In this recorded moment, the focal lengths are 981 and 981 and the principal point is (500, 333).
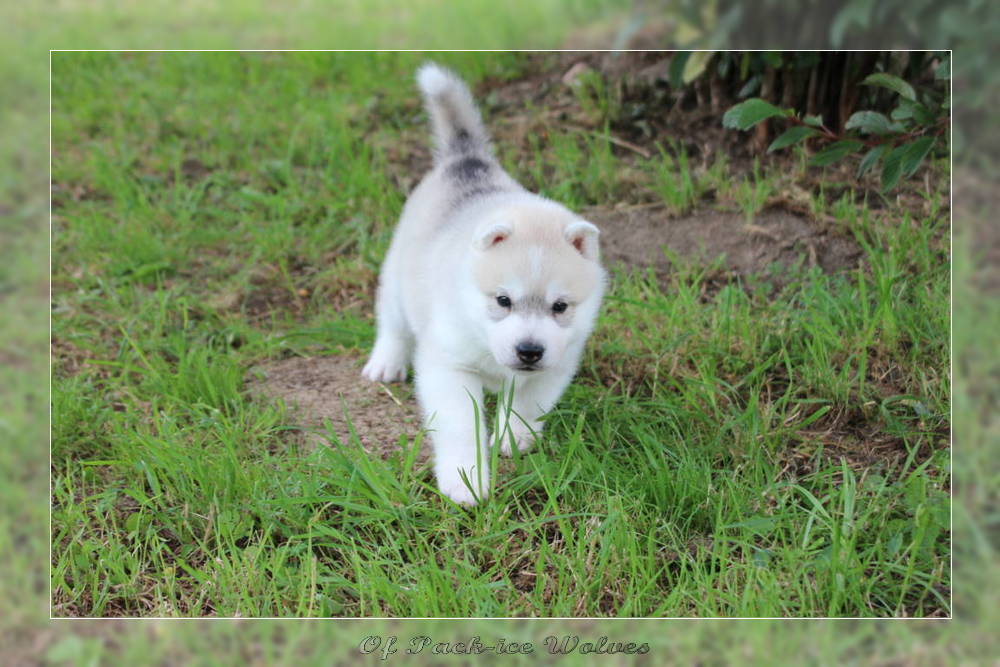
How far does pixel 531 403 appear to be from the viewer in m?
3.40

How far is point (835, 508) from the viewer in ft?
9.84

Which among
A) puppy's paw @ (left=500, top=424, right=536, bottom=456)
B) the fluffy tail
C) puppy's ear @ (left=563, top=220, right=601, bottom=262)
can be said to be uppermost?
the fluffy tail

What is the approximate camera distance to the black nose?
3014mm

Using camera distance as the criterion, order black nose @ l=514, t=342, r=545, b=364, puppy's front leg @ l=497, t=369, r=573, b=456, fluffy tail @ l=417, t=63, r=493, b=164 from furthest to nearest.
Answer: fluffy tail @ l=417, t=63, r=493, b=164, puppy's front leg @ l=497, t=369, r=573, b=456, black nose @ l=514, t=342, r=545, b=364

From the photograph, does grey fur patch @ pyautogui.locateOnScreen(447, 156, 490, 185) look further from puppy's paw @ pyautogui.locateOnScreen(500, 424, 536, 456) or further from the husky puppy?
puppy's paw @ pyautogui.locateOnScreen(500, 424, 536, 456)

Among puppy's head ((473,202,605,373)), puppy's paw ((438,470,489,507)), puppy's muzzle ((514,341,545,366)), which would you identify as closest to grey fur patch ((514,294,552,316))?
puppy's head ((473,202,605,373))

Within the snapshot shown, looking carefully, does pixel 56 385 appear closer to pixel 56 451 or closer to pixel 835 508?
pixel 56 451

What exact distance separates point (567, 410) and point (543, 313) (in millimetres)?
505

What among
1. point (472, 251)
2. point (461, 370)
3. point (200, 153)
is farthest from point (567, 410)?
point (200, 153)


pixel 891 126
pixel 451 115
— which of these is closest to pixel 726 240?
pixel 891 126

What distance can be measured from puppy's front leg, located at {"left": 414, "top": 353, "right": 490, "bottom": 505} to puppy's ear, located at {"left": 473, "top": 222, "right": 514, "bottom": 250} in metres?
0.45

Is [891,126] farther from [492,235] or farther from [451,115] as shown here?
[451,115]

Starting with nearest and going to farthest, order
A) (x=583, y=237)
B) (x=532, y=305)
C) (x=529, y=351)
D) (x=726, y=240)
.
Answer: (x=529, y=351)
(x=532, y=305)
(x=583, y=237)
(x=726, y=240)

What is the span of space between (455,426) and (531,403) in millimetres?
322
